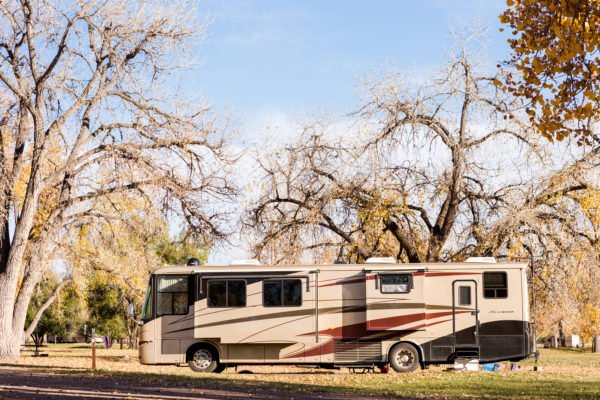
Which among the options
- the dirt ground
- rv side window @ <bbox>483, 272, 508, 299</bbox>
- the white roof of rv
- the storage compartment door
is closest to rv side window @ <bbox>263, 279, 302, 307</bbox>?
the white roof of rv

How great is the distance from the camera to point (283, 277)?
20516 mm

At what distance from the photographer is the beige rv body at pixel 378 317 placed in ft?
66.3

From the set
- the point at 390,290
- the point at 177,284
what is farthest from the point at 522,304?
the point at 177,284

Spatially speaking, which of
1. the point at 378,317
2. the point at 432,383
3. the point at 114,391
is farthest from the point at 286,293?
the point at 114,391

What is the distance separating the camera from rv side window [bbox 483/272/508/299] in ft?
66.7

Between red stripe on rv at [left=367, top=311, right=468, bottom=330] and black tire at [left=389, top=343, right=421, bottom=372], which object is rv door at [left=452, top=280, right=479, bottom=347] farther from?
black tire at [left=389, top=343, right=421, bottom=372]

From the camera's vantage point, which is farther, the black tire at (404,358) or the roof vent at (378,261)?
the roof vent at (378,261)

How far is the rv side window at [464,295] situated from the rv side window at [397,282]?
123cm

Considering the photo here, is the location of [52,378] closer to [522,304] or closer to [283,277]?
[283,277]

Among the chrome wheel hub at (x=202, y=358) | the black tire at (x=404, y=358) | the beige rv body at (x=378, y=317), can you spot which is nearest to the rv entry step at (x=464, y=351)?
the beige rv body at (x=378, y=317)

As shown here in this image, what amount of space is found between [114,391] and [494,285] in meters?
10.3

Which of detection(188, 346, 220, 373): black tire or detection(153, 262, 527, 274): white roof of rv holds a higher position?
detection(153, 262, 527, 274): white roof of rv

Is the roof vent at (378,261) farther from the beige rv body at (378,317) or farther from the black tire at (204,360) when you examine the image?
the black tire at (204,360)

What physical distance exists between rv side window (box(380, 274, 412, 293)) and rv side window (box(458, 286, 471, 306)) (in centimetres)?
123
